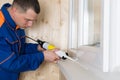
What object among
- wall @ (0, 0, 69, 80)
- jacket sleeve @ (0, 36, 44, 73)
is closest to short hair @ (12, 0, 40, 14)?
jacket sleeve @ (0, 36, 44, 73)

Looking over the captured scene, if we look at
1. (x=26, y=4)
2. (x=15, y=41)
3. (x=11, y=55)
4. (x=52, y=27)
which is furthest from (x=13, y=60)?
(x=52, y=27)

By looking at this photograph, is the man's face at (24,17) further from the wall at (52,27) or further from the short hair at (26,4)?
the wall at (52,27)

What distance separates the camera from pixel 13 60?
4.10 ft

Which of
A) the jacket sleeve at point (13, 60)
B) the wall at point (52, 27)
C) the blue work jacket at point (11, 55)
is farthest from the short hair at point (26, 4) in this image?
the wall at point (52, 27)

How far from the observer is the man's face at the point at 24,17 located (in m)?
1.33

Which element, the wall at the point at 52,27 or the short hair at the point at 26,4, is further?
the wall at the point at 52,27

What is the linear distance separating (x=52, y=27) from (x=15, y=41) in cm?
52

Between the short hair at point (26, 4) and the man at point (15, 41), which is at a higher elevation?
the short hair at point (26, 4)

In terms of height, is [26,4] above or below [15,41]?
above

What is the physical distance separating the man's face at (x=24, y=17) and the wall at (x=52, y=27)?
451 mm

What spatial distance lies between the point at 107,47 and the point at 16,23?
931 mm

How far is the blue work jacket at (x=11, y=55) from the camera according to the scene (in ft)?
4.09

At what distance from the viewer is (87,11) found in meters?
1.22

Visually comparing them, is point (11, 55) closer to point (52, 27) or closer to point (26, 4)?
point (26, 4)
